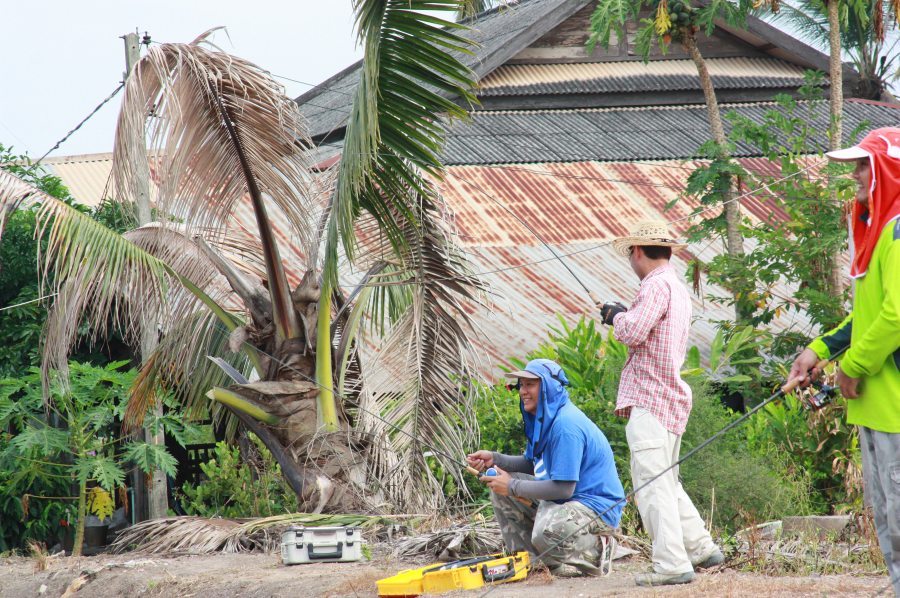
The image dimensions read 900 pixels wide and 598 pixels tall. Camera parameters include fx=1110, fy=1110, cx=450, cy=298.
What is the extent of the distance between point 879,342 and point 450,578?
2.45m

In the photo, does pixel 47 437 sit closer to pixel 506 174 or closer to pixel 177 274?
pixel 177 274

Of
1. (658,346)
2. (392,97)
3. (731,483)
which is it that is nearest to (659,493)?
(658,346)

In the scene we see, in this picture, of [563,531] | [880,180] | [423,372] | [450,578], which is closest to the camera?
[880,180]

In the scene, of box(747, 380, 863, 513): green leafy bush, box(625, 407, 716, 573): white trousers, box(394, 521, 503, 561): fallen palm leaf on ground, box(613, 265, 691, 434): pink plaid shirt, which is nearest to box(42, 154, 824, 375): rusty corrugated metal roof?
box(747, 380, 863, 513): green leafy bush

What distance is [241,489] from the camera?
9773 mm

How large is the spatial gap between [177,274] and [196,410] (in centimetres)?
163

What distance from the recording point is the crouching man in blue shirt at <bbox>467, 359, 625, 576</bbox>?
5668 mm

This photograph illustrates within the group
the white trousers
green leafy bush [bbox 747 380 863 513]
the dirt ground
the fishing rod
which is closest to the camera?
the fishing rod

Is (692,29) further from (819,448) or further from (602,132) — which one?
(819,448)

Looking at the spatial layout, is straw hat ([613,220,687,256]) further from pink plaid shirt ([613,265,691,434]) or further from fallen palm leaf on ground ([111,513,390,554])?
fallen palm leaf on ground ([111,513,390,554])

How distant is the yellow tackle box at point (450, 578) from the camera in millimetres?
5402

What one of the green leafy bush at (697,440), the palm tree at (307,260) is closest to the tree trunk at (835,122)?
the green leafy bush at (697,440)

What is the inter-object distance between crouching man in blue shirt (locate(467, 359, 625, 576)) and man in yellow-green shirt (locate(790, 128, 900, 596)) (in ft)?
5.57

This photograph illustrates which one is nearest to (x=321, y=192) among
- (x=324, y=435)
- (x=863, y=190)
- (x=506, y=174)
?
(x=324, y=435)
